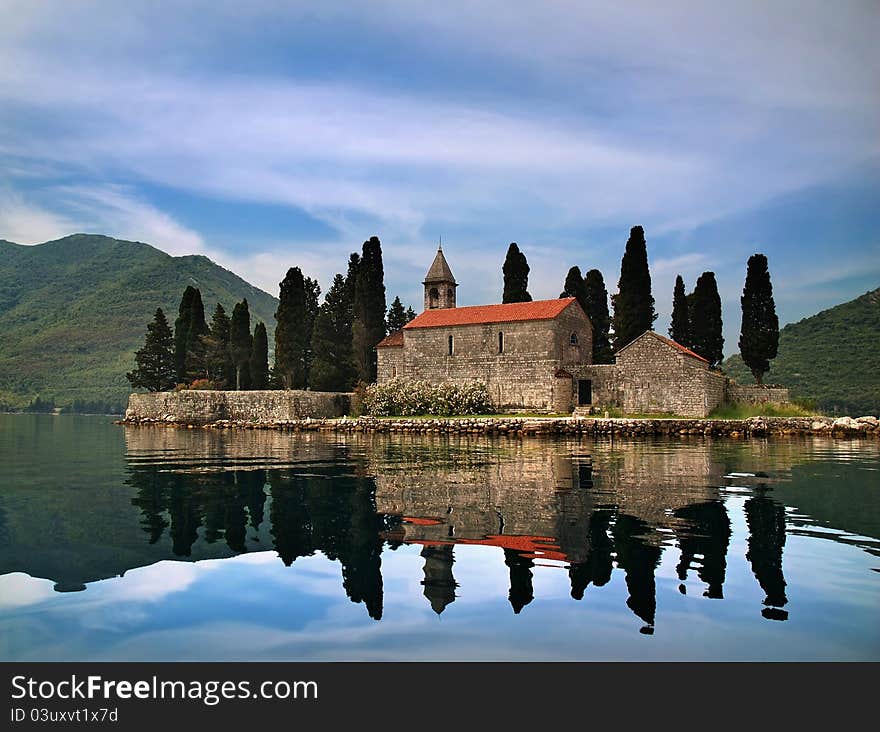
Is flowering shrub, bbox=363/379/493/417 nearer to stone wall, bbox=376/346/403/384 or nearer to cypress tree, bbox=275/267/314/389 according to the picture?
stone wall, bbox=376/346/403/384

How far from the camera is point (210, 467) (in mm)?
20469

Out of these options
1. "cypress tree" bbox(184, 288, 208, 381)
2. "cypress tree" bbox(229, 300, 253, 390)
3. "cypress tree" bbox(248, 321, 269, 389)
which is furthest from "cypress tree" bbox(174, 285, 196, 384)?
"cypress tree" bbox(248, 321, 269, 389)

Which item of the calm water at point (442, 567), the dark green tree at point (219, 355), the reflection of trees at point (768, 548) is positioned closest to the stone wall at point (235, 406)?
the dark green tree at point (219, 355)

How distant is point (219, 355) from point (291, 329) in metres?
8.43

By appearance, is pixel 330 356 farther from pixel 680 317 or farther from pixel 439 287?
pixel 680 317

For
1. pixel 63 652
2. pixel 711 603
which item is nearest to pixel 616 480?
pixel 711 603

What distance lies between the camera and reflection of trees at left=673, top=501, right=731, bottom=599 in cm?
781

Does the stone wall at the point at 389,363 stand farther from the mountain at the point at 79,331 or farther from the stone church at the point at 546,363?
the mountain at the point at 79,331

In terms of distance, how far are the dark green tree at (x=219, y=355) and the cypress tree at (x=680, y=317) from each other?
109 ft

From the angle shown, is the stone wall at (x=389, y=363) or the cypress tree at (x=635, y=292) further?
the stone wall at (x=389, y=363)

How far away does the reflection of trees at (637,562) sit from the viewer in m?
6.77
